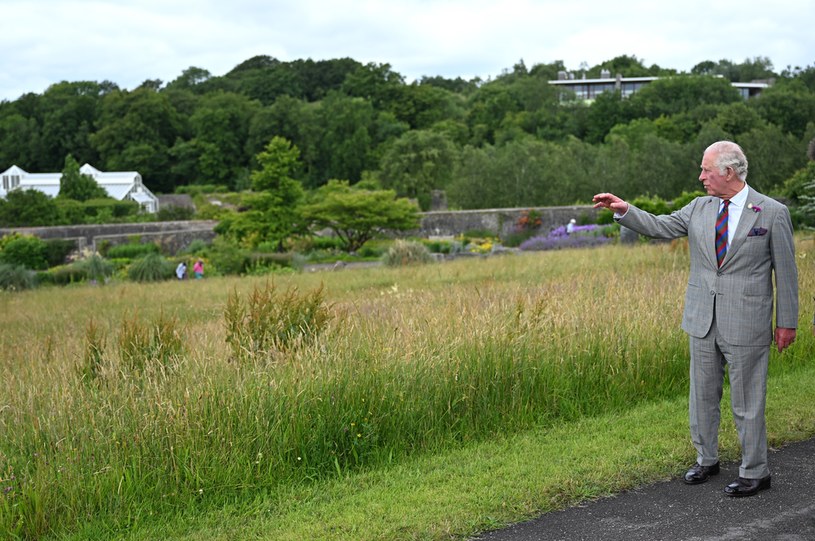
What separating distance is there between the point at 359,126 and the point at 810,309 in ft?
209

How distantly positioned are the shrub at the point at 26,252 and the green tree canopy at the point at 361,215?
417 inches

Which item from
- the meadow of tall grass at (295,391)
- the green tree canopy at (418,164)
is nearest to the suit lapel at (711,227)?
the meadow of tall grass at (295,391)

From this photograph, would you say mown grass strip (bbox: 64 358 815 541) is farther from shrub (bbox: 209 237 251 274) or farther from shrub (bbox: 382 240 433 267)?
shrub (bbox: 209 237 251 274)

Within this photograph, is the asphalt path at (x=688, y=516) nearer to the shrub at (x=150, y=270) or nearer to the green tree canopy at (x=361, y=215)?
the shrub at (x=150, y=270)

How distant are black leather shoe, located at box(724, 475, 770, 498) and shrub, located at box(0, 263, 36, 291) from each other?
21344mm

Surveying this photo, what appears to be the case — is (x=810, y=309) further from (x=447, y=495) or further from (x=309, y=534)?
(x=309, y=534)

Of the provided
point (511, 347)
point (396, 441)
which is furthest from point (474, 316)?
point (396, 441)

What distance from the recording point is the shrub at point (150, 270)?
2411 cm

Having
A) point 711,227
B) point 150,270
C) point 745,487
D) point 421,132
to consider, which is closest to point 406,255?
point 150,270

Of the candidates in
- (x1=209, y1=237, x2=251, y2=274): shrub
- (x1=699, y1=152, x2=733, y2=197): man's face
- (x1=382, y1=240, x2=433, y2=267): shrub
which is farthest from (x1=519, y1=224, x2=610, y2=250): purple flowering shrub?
(x1=699, y1=152, x2=733, y2=197): man's face

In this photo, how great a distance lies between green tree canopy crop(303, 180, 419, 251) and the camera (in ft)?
92.4

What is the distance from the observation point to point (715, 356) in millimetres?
4777

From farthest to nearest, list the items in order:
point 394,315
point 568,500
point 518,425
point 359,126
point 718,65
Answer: point 718,65
point 359,126
point 394,315
point 518,425
point 568,500

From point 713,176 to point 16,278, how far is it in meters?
22.1
